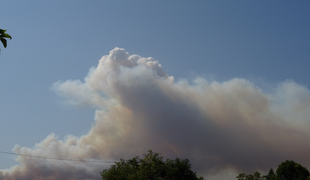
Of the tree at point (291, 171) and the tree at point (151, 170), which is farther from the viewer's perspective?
the tree at point (291, 171)

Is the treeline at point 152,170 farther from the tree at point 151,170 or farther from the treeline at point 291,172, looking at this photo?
the treeline at point 291,172

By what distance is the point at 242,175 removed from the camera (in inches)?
3649

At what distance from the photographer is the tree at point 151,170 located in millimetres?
84062

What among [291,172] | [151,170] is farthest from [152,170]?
[291,172]

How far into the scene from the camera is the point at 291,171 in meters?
119

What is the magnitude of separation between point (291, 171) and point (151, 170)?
190ft

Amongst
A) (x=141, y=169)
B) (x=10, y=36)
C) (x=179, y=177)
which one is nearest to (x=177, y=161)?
(x=179, y=177)

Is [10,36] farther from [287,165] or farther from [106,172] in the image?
[287,165]

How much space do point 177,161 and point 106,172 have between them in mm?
18567

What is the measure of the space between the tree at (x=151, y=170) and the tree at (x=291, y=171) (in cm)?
4092

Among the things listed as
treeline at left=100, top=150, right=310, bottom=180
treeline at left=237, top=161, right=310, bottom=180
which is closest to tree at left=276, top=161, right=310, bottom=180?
treeline at left=237, top=161, right=310, bottom=180

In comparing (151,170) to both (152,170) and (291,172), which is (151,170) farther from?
(291,172)

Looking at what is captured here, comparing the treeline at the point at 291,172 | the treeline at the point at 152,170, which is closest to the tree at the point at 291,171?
the treeline at the point at 291,172

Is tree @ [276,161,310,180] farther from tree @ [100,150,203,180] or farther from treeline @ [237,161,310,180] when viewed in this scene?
tree @ [100,150,203,180]
